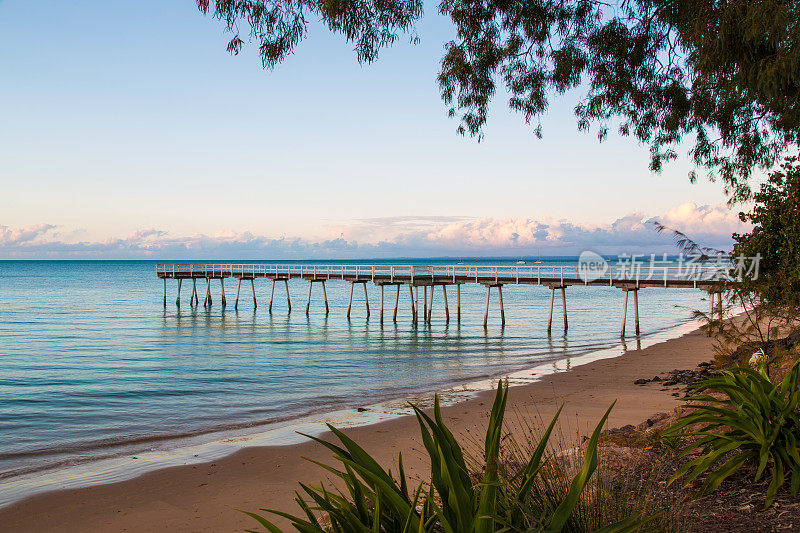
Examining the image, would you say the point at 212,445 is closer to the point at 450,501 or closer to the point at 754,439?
the point at 754,439

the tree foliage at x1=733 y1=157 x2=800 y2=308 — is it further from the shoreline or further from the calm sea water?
the calm sea water

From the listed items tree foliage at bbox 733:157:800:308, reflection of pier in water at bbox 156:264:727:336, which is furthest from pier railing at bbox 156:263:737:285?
tree foliage at bbox 733:157:800:308

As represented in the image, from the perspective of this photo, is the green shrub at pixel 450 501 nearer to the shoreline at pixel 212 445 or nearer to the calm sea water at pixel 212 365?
the shoreline at pixel 212 445

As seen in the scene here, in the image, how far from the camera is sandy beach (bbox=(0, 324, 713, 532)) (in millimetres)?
7109

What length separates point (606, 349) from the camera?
83.2 feet

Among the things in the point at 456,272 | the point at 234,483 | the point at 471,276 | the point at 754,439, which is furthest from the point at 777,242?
the point at 456,272

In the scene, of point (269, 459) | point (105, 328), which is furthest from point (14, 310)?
point (269, 459)

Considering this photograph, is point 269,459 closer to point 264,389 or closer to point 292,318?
point 264,389

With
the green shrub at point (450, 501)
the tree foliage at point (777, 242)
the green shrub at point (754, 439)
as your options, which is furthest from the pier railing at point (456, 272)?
the green shrub at point (450, 501)

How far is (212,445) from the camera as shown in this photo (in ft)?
35.6

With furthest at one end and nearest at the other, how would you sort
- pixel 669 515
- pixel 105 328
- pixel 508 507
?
1. pixel 105 328
2. pixel 669 515
3. pixel 508 507

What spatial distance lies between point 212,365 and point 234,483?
15033 mm

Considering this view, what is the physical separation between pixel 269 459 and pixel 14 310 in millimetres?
47442

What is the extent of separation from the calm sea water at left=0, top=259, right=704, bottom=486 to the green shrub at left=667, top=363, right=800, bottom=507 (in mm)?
9175
